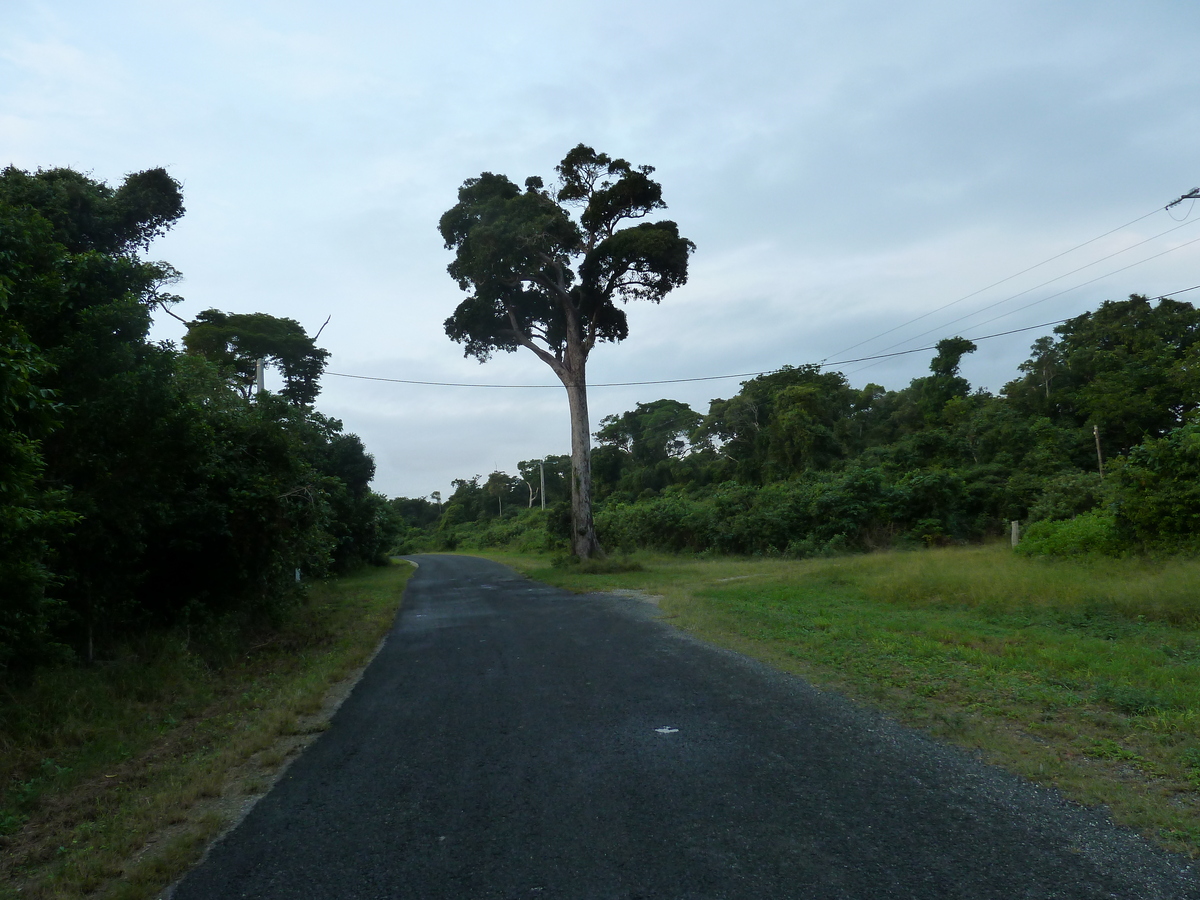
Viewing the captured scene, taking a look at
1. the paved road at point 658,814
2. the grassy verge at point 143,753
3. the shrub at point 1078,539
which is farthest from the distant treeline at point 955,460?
the grassy verge at point 143,753

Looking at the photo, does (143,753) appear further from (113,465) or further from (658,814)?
(658,814)

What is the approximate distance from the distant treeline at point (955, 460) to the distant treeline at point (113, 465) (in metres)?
15.0

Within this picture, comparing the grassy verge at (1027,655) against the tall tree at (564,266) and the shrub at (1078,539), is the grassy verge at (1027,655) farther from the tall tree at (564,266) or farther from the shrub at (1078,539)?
the tall tree at (564,266)

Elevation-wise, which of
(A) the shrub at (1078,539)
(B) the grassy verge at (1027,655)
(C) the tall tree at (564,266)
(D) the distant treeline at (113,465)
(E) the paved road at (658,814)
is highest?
(C) the tall tree at (564,266)

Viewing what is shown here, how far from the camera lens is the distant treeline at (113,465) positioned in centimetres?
604

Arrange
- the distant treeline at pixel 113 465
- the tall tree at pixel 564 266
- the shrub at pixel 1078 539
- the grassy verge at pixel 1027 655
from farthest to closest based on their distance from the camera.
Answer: the tall tree at pixel 564 266, the shrub at pixel 1078 539, the distant treeline at pixel 113 465, the grassy verge at pixel 1027 655

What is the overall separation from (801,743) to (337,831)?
305 centimetres

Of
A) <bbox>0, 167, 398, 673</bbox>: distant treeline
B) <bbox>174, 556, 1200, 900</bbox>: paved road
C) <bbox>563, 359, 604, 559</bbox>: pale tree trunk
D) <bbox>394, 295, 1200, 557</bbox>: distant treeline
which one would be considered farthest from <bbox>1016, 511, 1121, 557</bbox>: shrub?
<bbox>0, 167, 398, 673</bbox>: distant treeline

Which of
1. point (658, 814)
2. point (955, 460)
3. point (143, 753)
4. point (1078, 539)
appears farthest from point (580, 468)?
point (658, 814)

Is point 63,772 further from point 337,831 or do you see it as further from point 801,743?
point 801,743

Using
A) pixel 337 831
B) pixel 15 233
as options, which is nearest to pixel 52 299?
pixel 15 233

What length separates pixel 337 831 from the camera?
4.24m

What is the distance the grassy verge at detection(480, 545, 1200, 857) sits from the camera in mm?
4699

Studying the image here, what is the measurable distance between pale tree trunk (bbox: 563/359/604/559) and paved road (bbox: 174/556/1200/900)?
18.9m
